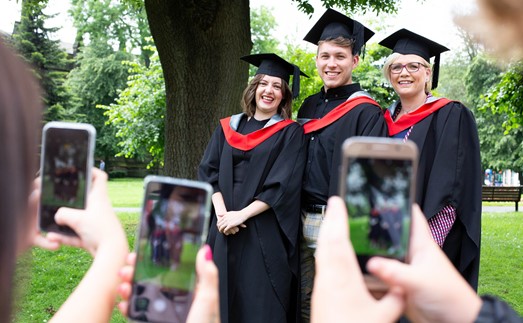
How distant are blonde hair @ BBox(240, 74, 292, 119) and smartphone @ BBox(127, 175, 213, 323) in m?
2.95

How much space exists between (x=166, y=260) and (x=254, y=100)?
10.1 feet

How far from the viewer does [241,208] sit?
3881 millimetres

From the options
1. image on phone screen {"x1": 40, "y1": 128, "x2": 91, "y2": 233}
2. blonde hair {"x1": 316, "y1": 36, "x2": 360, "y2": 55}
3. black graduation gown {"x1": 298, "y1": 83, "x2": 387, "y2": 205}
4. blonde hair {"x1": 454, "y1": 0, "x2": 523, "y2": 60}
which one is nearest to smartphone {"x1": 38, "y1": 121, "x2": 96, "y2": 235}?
image on phone screen {"x1": 40, "y1": 128, "x2": 91, "y2": 233}

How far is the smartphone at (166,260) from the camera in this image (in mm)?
1150

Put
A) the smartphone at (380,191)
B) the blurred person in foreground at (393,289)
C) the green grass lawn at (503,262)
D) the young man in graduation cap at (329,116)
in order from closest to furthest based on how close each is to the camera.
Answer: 1. the blurred person in foreground at (393,289)
2. the smartphone at (380,191)
3. the young man in graduation cap at (329,116)
4. the green grass lawn at (503,262)

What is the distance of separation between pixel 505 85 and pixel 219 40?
6102mm

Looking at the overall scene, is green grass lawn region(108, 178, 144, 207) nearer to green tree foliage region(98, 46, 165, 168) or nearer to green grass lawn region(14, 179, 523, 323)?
green tree foliage region(98, 46, 165, 168)

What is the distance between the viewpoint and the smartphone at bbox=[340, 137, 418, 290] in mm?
1115

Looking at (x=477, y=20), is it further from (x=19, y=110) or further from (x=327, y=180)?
(x=327, y=180)

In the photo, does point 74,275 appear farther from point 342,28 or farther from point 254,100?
point 342,28

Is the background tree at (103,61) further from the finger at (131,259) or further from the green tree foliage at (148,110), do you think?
the finger at (131,259)

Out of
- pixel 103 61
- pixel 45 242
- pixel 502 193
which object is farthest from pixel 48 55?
pixel 45 242

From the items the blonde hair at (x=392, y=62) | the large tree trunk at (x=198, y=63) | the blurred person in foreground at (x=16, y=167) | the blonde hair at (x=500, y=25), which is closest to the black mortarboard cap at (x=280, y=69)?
the blonde hair at (x=392, y=62)

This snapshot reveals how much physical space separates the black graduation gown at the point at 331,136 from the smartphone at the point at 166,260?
2360 millimetres
